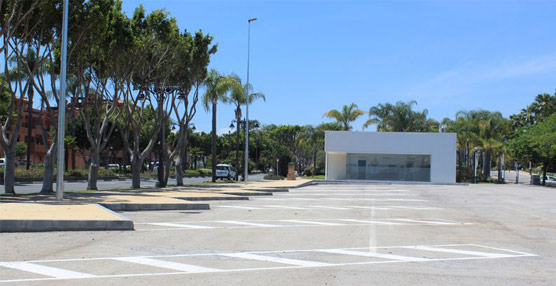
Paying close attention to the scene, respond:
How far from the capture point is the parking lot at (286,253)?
7684 millimetres

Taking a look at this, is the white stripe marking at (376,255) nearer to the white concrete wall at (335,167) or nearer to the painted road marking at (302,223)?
the painted road marking at (302,223)

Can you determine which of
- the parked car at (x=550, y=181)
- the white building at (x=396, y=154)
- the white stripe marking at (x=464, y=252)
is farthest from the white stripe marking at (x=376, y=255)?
the parked car at (x=550, y=181)

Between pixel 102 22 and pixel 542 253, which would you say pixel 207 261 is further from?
pixel 102 22

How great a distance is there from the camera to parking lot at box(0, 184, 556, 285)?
7.68m

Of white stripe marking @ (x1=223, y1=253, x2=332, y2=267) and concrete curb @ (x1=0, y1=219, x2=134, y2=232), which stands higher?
concrete curb @ (x1=0, y1=219, x2=134, y2=232)

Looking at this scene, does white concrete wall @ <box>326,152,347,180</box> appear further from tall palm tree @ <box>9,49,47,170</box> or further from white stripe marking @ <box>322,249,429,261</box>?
white stripe marking @ <box>322,249,429,261</box>

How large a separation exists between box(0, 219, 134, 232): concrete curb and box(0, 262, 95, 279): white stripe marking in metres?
3.92

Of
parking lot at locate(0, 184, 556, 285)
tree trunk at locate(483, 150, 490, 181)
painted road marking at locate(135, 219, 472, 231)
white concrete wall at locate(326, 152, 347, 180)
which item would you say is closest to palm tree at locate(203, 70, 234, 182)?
white concrete wall at locate(326, 152, 347, 180)

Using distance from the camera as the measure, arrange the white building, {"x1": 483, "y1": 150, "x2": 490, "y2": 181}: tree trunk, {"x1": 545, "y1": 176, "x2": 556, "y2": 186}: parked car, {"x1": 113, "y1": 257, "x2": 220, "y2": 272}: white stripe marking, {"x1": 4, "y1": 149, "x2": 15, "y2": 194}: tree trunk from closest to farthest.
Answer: {"x1": 113, "y1": 257, "x2": 220, "y2": 272}: white stripe marking < {"x1": 4, "y1": 149, "x2": 15, "y2": 194}: tree trunk < the white building < {"x1": 545, "y1": 176, "x2": 556, "y2": 186}: parked car < {"x1": 483, "y1": 150, "x2": 490, "y2": 181}: tree trunk

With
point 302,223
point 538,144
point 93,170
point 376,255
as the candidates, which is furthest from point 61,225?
point 538,144

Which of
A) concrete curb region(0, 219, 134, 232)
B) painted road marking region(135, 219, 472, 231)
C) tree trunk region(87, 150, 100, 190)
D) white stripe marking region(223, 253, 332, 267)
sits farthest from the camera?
tree trunk region(87, 150, 100, 190)

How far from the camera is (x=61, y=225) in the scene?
488 inches

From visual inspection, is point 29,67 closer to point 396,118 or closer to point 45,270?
point 45,270

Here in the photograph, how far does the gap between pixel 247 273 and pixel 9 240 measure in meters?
5.56
